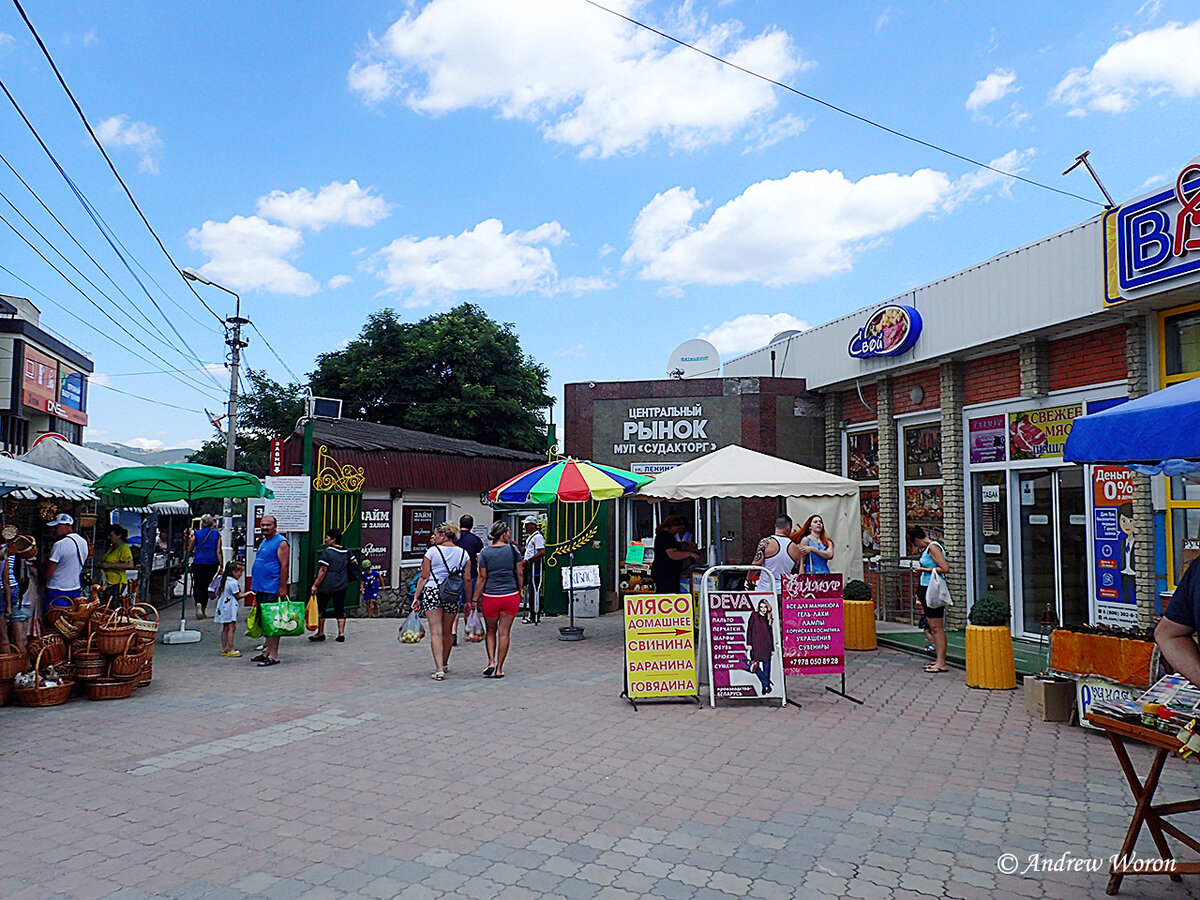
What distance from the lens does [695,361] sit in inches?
729

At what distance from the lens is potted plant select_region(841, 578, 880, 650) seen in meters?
10.9

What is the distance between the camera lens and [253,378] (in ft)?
119

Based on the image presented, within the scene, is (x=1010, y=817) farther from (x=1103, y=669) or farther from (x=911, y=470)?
→ (x=911, y=470)

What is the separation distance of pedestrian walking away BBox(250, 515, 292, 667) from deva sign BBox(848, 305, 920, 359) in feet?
29.3

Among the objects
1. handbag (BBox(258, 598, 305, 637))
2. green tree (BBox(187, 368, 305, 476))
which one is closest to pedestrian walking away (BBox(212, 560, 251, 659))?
handbag (BBox(258, 598, 305, 637))

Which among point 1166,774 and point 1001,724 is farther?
point 1001,724

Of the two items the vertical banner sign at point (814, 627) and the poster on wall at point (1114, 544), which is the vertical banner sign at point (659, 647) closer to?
→ the vertical banner sign at point (814, 627)

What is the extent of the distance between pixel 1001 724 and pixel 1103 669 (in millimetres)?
917

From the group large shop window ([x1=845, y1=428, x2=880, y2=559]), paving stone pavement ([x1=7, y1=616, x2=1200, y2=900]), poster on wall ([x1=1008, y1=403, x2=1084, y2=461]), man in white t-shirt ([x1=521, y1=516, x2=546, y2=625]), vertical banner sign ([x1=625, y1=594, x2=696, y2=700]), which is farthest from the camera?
man in white t-shirt ([x1=521, y1=516, x2=546, y2=625])

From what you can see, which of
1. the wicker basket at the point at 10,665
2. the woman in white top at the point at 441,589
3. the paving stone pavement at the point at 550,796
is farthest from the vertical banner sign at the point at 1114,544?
the wicker basket at the point at 10,665

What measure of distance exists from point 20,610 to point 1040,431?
11800mm

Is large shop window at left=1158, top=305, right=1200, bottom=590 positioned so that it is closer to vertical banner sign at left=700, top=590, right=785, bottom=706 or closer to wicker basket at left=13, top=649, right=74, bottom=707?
vertical banner sign at left=700, top=590, right=785, bottom=706

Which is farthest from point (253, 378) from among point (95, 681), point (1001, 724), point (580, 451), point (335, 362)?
point (1001, 724)

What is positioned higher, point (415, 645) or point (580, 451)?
point (580, 451)
